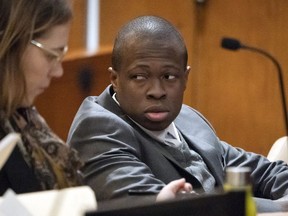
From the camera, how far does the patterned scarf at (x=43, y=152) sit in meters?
1.55

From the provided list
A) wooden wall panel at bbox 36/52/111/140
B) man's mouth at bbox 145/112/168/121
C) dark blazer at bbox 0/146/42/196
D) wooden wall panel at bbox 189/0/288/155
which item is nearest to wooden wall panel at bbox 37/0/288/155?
wooden wall panel at bbox 189/0/288/155

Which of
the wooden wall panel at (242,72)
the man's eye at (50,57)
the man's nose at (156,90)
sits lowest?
the wooden wall panel at (242,72)

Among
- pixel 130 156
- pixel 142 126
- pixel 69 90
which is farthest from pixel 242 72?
pixel 130 156

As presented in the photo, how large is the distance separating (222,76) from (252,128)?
303 mm

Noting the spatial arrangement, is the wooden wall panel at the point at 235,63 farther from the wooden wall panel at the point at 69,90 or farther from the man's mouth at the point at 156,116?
the man's mouth at the point at 156,116

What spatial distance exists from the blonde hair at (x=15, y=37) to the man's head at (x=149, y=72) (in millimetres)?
467

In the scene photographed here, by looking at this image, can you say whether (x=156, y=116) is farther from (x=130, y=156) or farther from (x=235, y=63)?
(x=235, y=63)

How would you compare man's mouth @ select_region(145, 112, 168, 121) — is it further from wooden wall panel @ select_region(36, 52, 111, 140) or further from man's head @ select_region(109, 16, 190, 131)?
wooden wall panel @ select_region(36, 52, 111, 140)

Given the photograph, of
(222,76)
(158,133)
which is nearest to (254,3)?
(222,76)

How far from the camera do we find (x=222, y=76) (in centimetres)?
393

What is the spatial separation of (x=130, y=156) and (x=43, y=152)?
33 centimetres

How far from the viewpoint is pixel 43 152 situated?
5.18ft

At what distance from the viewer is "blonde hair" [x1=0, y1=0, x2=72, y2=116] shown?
1.49 meters

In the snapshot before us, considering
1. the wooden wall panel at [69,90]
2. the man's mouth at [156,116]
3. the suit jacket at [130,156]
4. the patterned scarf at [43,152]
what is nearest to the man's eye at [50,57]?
the patterned scarf at [43,152]
